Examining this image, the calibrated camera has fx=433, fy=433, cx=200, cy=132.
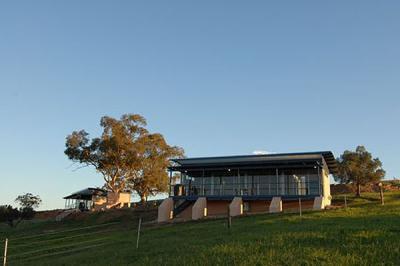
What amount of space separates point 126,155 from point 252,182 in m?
19.7

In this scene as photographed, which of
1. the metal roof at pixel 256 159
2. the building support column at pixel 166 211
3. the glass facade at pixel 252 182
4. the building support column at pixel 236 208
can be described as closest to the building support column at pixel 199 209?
the glass facade at pixel 252 182

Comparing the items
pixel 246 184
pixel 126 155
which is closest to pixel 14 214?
pixel 126 155

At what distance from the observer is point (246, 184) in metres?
37.9

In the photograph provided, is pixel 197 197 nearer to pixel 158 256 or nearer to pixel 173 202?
pixel 173 202

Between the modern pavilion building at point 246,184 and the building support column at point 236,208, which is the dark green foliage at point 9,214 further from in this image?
the building support column at point 236,208

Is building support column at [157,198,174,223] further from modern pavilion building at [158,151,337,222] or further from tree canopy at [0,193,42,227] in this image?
tree canopy at [0,193,42,227]

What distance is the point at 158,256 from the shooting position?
13.9 meters

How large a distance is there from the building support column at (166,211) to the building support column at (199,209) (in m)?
2.53

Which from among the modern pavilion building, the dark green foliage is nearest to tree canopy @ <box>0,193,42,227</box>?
the dark green foliage

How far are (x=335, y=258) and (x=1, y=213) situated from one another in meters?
49.8

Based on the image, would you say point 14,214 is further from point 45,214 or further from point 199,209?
point 199,209

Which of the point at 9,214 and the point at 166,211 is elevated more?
the point at 166,211

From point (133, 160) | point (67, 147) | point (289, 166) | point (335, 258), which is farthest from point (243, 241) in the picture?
point (67, 147)

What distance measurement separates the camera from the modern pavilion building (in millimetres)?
35250
